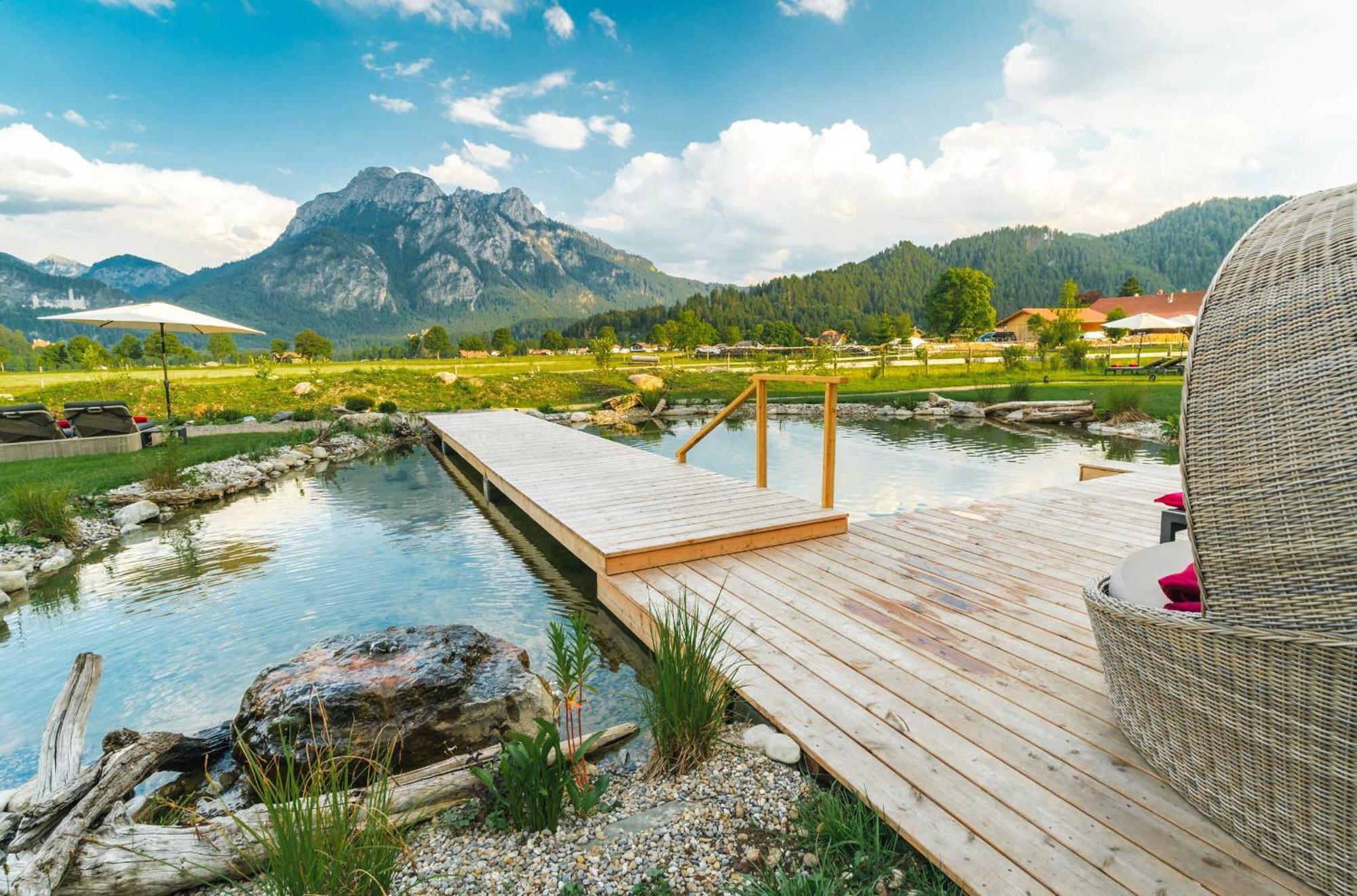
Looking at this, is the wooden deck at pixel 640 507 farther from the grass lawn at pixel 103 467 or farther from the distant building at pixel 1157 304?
the distant building at pixel 1157 304

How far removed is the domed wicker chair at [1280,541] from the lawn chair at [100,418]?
→ 1306cm

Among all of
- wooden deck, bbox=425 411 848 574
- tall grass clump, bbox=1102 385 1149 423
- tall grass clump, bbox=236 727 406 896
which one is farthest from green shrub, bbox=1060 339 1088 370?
tall grass clump, bbox=236 727 406 896

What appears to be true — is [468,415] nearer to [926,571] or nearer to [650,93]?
[926,571]

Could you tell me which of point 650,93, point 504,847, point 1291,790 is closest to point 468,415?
point 504,847

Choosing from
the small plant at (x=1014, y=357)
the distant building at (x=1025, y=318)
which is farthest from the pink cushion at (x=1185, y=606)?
the distant building at (x=1025, y=318)

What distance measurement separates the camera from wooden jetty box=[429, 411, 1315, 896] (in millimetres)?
1629

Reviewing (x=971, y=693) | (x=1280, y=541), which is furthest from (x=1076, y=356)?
(x=1280, y=541)

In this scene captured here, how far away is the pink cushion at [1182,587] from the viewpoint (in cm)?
168

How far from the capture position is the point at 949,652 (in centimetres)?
278

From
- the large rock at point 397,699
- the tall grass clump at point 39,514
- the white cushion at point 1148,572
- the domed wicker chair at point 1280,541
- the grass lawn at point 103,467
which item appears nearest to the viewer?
the domed wicker chair at point 1280,541

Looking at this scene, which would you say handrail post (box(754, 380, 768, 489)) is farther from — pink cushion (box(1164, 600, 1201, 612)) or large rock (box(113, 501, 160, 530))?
large rock (box(113, 501, 160, 530))

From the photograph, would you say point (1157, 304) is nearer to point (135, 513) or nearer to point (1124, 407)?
point (1124, 407)

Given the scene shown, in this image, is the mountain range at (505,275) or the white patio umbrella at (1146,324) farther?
the mountain range at (505,275)

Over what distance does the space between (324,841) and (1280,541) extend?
2283 millimetres
